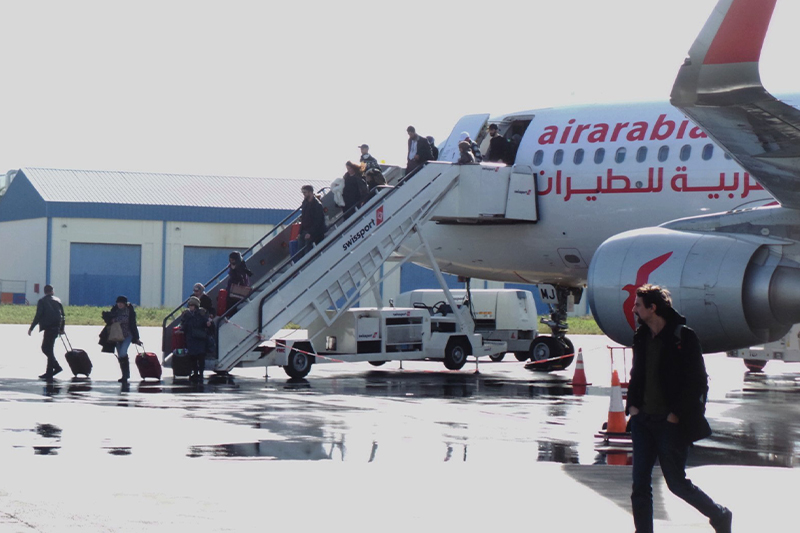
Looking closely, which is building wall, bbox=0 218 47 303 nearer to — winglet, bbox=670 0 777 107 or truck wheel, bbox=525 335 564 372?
truck wheel, bbox=525 335 564 372

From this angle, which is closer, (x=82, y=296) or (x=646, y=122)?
(x=646, y=122)

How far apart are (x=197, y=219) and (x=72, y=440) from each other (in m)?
58.8

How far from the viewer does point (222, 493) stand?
9.98m

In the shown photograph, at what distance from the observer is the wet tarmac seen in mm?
9320

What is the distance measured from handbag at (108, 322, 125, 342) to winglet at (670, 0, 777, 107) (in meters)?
13.7

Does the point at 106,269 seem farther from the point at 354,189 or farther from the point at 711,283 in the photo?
the point at 711,283

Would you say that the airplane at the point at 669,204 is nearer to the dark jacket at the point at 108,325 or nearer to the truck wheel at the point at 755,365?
the truck wheel at the point at 755,365

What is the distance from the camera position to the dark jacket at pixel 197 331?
22203 millimetres

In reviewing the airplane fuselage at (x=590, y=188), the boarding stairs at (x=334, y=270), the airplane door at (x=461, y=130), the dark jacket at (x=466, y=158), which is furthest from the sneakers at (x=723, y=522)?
the airplane door at (x=461, y=130)

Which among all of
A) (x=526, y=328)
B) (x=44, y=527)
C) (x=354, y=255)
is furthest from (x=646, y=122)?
(x=44, y=527)

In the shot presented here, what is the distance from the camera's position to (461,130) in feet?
87.5

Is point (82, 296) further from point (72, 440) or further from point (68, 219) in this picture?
point (72, 440)

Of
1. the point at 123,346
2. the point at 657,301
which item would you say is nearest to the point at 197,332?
the point at 123,346

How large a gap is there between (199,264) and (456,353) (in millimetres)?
46104
